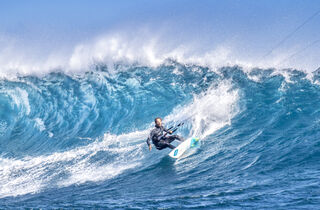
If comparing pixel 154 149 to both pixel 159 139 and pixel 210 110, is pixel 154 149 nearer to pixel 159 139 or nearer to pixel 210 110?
pixel 159 139

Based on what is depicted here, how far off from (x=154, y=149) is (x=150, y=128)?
7.73 feet

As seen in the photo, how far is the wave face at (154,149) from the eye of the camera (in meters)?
6.42

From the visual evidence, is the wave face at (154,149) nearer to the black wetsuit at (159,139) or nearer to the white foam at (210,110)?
the white foam at (210,110)

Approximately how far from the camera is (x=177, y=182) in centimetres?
740

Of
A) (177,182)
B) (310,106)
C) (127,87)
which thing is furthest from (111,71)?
(177,182)

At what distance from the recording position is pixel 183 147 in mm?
9680

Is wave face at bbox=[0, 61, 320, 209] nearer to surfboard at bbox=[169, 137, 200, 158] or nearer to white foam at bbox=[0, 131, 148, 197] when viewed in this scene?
white foam at bbox=[0, 131, 148, 197]

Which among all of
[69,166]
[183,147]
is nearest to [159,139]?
[183,147]

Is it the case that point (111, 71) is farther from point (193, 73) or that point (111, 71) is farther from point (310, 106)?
point (310, 106)

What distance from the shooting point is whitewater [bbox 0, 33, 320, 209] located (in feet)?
21.3

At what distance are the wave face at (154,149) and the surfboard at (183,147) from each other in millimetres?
273

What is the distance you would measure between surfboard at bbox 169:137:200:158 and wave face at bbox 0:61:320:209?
0.90 ft

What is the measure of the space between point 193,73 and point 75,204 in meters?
10.9

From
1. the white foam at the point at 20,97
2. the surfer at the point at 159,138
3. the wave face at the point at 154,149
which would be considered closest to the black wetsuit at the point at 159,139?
the surfer at the point at 159,138
